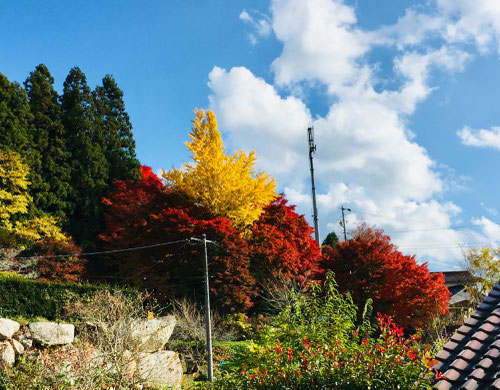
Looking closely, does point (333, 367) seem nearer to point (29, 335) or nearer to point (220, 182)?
point (29, 335)

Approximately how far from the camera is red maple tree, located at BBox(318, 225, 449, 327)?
1755cm

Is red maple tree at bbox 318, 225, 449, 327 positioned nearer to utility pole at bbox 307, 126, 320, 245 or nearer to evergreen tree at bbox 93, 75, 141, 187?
utility pole at bbox 307, 126, 320, 245

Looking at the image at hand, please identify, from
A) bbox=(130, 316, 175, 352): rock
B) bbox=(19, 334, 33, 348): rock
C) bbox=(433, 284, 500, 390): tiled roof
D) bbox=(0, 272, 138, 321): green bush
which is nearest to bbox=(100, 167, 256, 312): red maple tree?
bbox=(130, 316, 175, 352): rock

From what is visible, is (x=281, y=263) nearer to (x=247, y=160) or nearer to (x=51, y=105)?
(x=247, y=160)

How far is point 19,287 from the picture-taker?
50.0 feet

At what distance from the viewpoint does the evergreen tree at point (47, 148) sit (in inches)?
936

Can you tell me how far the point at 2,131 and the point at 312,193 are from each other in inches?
640

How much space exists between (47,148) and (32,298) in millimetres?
12051

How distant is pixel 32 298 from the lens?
15258 mm

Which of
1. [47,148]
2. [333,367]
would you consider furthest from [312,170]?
[333,367]

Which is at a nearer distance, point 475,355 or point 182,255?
point 475,355

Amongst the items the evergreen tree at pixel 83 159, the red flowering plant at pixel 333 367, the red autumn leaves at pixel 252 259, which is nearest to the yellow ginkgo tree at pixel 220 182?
the red autumn leaves at pixel 252 259

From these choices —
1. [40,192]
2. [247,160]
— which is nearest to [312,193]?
[247,160]

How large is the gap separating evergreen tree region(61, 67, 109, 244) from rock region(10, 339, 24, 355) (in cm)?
1195
